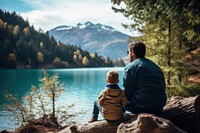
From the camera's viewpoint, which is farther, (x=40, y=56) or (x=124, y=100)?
(x=40, y=56)

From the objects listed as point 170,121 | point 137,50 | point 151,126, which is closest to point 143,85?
point 137,50

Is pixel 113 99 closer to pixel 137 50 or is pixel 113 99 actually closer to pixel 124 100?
pixel 124 100

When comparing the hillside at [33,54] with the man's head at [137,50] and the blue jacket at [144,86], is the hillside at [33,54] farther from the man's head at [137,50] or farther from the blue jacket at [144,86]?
the blue jacket at [144,86]

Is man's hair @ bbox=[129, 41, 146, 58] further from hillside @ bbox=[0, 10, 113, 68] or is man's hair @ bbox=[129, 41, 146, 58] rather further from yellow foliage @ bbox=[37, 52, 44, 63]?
yellow foliage @ bbox=[37, 52, 44, 63]

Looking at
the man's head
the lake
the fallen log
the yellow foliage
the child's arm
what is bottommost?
the lake

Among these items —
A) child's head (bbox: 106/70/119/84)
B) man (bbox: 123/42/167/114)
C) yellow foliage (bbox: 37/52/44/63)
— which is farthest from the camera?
yellow foliage (bbox: 37/52/44/63)

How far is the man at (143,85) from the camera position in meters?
5.51

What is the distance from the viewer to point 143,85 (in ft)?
18.1

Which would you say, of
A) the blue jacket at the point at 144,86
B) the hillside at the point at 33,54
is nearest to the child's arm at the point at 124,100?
the blue jacket at the point at 144,86

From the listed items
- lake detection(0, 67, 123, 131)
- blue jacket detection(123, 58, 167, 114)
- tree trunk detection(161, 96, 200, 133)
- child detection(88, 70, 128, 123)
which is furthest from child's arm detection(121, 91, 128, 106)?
lake detection(0, 67, 123, 131)

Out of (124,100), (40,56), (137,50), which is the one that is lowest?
(124,100)

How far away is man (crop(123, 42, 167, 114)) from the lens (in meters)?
5.51

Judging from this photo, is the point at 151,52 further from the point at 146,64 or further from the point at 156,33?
the point at 146,64

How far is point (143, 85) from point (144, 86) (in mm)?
27
